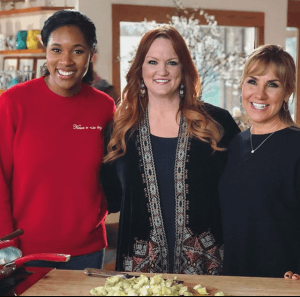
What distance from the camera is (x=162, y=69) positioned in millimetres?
2096

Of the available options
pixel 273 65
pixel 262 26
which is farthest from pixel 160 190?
pixel 262 26

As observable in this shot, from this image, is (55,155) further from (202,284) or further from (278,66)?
(278,66)

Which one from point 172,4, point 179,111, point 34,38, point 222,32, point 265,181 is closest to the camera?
point 265,181

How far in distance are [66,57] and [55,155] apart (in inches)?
15.3

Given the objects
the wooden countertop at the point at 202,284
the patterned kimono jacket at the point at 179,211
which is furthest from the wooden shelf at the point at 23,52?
the wooden countertop at the point at 202,284

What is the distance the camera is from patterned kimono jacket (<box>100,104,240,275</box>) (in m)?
2.06

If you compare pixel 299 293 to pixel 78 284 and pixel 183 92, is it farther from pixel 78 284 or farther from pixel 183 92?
pixel 183 92

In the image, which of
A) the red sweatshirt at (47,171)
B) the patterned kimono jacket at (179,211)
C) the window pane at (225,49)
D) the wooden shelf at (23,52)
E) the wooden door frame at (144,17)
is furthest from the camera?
the window pane at (225,49)

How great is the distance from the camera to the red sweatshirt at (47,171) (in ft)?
6.39

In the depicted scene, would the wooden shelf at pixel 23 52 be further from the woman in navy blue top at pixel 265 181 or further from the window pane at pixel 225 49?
the woman in navy blue top at pixel 265 181

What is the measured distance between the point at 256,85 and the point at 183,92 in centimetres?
35

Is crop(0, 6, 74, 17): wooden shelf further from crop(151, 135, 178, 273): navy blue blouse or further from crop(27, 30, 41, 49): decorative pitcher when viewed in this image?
crop(151, 135, 178, 273): navy blue blouse

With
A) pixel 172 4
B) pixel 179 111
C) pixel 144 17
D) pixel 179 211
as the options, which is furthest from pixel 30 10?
pixel 179 211

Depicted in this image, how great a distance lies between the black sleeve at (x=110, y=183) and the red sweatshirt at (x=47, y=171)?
0.06 metres
